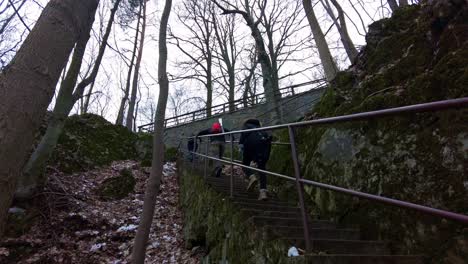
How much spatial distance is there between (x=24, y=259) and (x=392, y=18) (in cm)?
833

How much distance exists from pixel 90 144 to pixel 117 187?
3.50m

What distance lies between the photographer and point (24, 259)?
221 inches

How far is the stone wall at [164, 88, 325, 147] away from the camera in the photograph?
1733 cm

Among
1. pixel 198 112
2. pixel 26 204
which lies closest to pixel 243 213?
pixel 26 204

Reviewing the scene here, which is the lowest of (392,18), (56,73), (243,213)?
(243,213)

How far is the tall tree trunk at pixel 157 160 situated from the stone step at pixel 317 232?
2.98 m

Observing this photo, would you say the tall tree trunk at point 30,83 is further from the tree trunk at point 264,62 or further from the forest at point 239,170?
the tree trunk at point 264,62

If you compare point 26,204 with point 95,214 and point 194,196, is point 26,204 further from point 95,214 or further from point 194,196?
point 194,196

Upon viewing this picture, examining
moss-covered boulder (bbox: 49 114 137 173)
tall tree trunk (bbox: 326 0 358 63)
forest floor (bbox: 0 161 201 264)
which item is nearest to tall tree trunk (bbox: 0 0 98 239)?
forest floor (bbox: 0 161 201 264)

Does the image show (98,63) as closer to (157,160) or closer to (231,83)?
(157,160)

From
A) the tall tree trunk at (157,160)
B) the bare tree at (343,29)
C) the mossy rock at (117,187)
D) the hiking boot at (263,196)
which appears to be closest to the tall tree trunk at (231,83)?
the bare tree at (343,29)

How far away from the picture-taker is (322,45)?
1070 cm

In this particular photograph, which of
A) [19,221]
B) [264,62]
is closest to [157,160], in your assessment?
[19,221]

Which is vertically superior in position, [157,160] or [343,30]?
[343,30]
